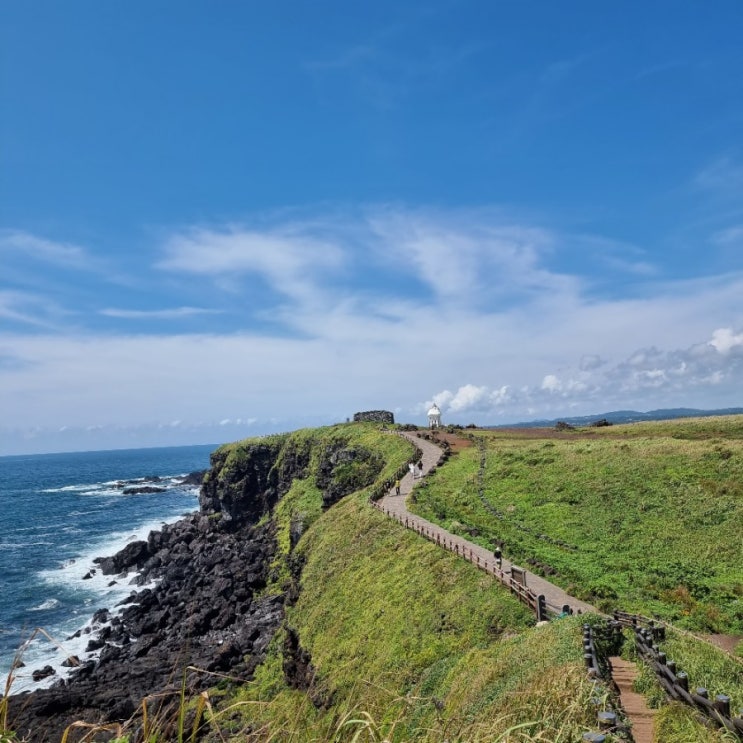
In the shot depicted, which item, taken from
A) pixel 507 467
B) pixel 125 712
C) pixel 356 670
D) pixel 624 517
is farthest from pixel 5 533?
pixel 624 517

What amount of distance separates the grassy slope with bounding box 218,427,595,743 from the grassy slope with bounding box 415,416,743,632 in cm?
469

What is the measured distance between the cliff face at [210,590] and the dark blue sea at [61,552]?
9.11 ft

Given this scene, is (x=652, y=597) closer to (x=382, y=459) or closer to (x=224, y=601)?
(x=224, y=601)

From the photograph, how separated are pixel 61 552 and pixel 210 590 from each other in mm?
35711

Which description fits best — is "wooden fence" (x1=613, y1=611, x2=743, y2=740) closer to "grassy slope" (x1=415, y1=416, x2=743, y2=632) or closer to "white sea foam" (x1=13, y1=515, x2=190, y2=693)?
"grassy slope" (x1=415, y1=416, x2=743, y2=632)

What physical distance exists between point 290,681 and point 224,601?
20.6m

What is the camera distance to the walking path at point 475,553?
23.2m

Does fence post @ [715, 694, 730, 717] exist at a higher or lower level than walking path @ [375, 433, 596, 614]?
higher

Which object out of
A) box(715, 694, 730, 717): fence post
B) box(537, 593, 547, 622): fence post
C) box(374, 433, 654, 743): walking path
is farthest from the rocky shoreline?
box(715, 694, 730, 717): fence post

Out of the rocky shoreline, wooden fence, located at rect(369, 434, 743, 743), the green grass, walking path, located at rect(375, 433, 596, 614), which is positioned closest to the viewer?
wooden fence, located at rect(369, 434, 743, 743)

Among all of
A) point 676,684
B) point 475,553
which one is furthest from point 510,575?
point 676,684

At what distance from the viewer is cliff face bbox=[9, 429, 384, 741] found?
31109 millimetres

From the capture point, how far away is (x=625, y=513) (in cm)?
3544

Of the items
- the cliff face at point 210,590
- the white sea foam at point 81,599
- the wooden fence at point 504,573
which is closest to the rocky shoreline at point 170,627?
the cliff face at point 210,590
